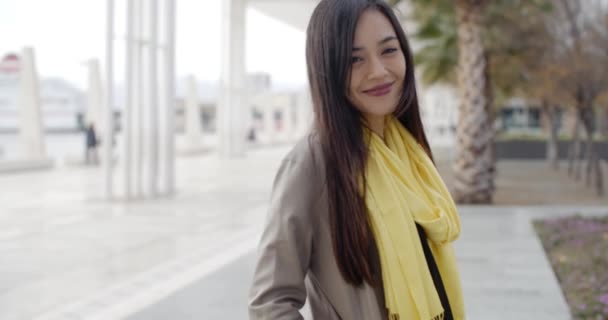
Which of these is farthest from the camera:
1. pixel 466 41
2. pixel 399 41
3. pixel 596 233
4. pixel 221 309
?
pixel 466 41

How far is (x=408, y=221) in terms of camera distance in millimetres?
1310

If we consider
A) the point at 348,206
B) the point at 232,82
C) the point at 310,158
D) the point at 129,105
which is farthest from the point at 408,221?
the point at 232,82

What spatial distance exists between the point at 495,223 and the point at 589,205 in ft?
10.7

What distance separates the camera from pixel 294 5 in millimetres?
23125

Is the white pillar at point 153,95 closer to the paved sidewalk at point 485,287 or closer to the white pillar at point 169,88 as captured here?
the white pillar at point 169,88

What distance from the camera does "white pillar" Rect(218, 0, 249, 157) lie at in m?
23.8

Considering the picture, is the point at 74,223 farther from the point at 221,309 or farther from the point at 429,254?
the point at 429,254

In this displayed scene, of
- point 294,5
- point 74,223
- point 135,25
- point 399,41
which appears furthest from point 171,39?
point 294,5

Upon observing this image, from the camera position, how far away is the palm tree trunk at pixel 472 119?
10320 mm

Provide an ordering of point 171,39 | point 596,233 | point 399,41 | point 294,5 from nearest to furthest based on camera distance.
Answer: point 399,41
point 596,233
point 171,39
point 294,5

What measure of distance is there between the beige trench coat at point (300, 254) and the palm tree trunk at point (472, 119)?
30.9 feet

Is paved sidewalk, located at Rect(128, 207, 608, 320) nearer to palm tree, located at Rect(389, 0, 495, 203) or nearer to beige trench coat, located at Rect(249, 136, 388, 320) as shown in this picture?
beige trench coat, located at Rect(249, 136, 388, 320)

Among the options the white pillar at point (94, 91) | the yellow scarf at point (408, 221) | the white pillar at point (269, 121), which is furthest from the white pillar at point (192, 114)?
the yellow scarf at point (408, 221)

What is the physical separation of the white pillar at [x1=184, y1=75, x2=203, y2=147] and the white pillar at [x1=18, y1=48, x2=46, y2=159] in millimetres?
8053
